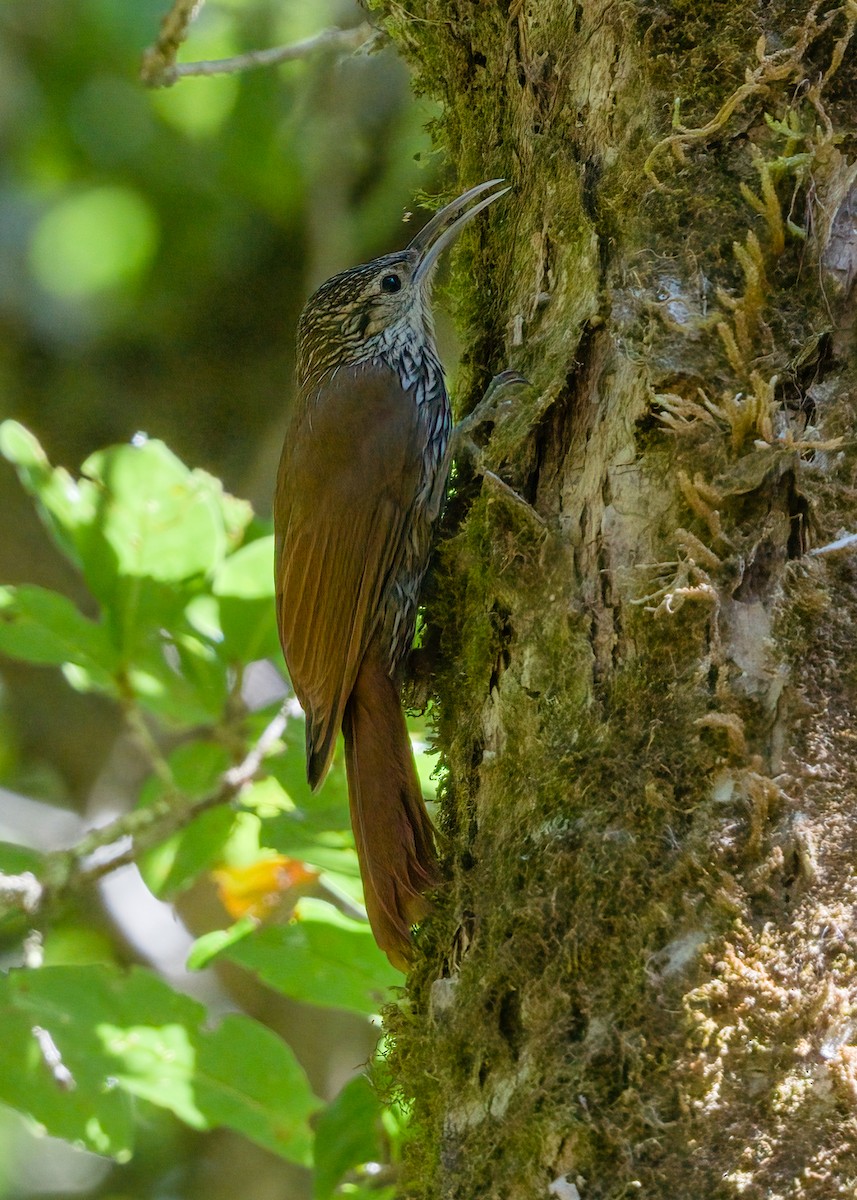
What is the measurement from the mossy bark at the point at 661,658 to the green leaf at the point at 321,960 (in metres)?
0.26

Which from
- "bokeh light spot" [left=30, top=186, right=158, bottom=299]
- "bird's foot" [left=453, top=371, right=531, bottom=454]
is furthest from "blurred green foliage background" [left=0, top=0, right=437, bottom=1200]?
"bird's foot" [left=453, top=371, right=531, bottom=454]

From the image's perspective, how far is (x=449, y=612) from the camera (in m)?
2.34

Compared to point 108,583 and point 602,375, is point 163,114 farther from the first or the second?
point 602,375

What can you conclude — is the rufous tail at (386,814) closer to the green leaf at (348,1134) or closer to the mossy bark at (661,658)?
the mossy bark at (661,658)

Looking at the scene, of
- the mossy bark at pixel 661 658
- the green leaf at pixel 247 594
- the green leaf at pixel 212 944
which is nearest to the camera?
the mossy bark at pixel 661 658

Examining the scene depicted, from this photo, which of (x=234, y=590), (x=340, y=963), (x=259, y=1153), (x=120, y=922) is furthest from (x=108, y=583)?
(x=259, y=1153)

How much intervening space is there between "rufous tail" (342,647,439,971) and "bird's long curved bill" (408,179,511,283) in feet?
2.96

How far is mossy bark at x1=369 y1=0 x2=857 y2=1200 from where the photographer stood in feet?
4.99

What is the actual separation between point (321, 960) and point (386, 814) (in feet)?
1.03

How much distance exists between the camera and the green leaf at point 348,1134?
2.31 metres

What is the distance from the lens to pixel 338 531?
113 inches

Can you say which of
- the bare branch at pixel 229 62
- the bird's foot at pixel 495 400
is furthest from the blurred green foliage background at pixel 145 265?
the bird's foot at pixel 495 400

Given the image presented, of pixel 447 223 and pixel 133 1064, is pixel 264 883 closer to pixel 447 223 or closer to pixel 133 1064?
pixel 133 1064

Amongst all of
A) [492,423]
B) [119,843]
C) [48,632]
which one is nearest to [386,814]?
[492,423]
